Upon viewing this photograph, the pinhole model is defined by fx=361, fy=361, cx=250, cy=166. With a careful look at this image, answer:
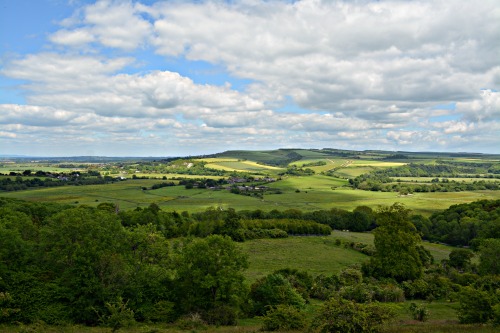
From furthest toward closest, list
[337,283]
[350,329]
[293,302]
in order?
[337,283] → [293,302] → [350,329]

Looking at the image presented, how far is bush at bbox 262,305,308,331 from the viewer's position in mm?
28516

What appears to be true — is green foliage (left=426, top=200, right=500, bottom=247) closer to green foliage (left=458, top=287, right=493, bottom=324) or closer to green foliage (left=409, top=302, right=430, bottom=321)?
green foliage (left=409, top=302, right=430, bottom=321)

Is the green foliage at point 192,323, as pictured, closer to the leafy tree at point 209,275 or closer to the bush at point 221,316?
the bush at point 221,316

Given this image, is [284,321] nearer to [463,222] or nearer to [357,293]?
[357,293]

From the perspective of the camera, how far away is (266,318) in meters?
29.0

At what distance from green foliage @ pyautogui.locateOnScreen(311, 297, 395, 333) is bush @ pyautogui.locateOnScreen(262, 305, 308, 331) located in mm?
3221

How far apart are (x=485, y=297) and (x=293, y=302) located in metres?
16.6

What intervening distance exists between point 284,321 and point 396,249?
3030 cm

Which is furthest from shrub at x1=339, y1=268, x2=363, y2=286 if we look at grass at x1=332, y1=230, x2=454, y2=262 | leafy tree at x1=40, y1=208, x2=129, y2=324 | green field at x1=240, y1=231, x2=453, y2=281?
grass at x1=332, y1=230, x2=454, y2=262

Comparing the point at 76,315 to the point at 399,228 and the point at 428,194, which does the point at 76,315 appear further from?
the point at 428,194

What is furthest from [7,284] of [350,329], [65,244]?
[350,329]

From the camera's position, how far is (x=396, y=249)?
52.6 metres

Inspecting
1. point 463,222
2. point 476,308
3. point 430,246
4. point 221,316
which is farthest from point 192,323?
point 463,222

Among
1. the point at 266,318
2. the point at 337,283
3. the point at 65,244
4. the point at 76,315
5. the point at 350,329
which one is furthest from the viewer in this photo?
the point at 337,283
